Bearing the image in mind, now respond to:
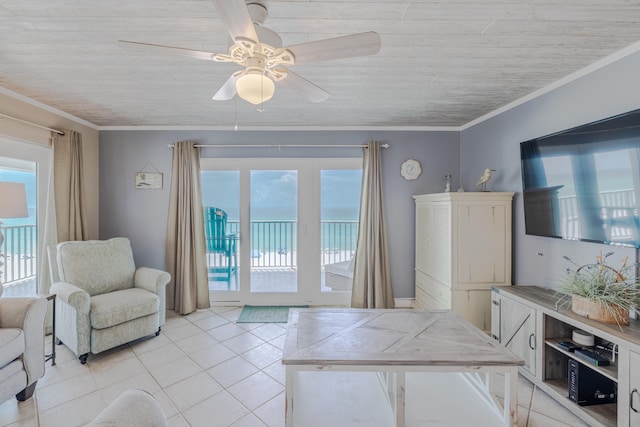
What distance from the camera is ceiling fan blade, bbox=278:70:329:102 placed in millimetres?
1629

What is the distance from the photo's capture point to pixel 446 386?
5.95 feet

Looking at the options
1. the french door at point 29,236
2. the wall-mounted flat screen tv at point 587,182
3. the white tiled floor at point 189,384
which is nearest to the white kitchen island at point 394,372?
the white tiled floor at point 189,384

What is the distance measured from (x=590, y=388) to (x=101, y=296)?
400 cm

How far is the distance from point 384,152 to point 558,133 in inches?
73.8

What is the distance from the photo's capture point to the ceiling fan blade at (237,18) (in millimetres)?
1056

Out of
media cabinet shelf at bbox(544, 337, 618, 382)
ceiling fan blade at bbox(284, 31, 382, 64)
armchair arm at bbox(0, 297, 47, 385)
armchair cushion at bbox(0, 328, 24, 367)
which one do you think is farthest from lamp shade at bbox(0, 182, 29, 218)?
media cabinet shelf at bbox(544, 337, 618, 382)

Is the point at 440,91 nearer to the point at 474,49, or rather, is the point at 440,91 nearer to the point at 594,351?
the point at 474,49

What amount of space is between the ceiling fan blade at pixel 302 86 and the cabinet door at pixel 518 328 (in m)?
2.19

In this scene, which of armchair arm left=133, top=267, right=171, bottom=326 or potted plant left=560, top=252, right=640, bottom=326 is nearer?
potted plant left=560, top=252, right=640, bottom=326

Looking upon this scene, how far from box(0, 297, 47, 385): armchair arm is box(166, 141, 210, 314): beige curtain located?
155cm

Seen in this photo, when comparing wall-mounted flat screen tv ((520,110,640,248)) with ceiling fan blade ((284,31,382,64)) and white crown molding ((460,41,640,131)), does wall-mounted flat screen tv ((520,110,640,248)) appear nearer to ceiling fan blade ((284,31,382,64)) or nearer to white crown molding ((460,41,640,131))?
white crown molding ((460,41,640,131))

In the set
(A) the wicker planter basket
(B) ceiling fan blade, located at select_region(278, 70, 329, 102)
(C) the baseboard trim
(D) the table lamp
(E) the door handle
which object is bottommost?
(C) the baseboard trim

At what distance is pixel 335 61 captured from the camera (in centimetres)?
213

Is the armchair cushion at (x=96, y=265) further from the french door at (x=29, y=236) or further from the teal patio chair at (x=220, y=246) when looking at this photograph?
the teal patio chair at (x=220, y=246)
